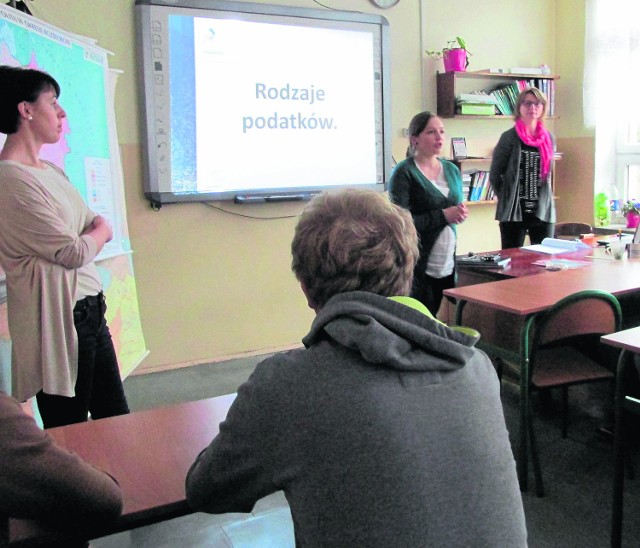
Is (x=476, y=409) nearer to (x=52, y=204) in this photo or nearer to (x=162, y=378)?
(x=52, y=204)

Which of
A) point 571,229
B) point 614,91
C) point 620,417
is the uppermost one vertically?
point 614,91

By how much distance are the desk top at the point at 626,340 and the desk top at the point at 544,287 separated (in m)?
0.37

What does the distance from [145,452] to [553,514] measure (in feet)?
5.08

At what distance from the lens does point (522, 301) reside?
242cm

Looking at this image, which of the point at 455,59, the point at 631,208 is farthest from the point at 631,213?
the point at 455,59

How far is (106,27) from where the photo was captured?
3.60m

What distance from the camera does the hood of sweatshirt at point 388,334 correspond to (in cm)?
85

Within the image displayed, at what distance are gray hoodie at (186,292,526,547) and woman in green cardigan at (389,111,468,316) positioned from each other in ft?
7.41

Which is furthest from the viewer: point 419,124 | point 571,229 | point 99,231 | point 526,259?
point 571,229

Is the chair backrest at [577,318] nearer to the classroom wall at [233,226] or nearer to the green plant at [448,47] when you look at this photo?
the classroom wall at [233,226]

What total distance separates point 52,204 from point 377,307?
4.35 ft

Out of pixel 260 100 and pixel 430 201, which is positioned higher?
pixel 260 100

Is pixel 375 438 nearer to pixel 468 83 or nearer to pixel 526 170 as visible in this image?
pixel 526 170

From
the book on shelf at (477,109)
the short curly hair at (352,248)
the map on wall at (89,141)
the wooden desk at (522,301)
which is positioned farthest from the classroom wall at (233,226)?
the short curly hair at (352,248)
